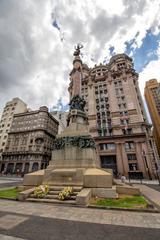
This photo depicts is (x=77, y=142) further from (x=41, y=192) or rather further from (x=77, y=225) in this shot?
(x=77, y=225)

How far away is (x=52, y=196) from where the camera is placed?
9703 millimetres

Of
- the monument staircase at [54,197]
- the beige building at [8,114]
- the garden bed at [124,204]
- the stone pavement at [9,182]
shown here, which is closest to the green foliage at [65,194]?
the monument staircase at [54,197]

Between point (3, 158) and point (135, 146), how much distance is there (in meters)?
59.1

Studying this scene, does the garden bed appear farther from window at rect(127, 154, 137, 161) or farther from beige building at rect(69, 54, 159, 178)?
window at rect(127, 154, 137, 161)

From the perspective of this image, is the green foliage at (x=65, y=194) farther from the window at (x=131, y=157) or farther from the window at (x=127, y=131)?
the window at (x=127, y=131)

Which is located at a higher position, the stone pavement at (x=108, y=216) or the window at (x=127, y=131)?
the window at (x=127, y=131)

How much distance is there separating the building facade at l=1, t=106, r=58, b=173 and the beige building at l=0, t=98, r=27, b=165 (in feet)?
17.3

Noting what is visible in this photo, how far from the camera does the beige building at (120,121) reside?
3975 cm

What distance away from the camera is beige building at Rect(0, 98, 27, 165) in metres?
72.1

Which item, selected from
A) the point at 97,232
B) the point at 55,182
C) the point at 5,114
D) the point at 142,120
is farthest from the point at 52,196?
the point at 5,114

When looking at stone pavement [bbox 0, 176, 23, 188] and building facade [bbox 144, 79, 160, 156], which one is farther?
building facade [bbox 144, 79, 160, 156]

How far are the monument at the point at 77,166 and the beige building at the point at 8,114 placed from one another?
66321mm

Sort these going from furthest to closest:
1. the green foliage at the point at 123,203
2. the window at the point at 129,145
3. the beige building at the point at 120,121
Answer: the window at the point at 129,145 < the beige building at the point at 120,121 < the green foliage at the point at 123,203

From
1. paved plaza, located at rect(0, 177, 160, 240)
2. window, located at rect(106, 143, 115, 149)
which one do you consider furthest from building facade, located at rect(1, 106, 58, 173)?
paved plaza, located at rect(0, 177, 160, 240)
